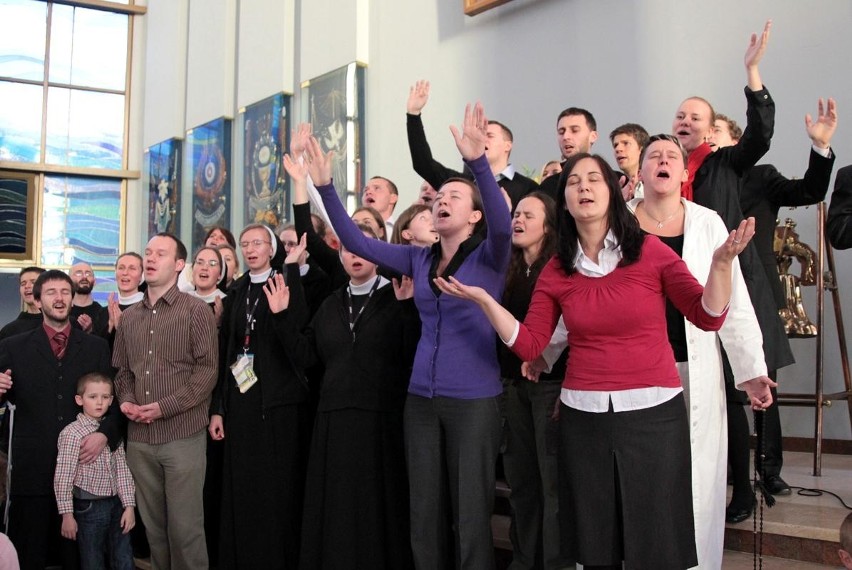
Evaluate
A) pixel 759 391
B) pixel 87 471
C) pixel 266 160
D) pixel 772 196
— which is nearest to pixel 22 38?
pixel 266 160

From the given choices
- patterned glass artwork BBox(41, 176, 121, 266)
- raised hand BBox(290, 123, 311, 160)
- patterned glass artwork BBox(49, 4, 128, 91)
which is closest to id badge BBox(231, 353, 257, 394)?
raised hand BBox(290, 123, 311, 160)

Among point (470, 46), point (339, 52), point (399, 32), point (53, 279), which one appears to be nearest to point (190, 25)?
point (339, 52)

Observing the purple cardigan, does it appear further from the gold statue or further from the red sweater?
the gold statue

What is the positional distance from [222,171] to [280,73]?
171 cm

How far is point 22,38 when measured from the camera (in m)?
12.5

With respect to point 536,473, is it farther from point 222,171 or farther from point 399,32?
point 222,171

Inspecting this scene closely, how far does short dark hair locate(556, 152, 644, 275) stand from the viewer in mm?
2268

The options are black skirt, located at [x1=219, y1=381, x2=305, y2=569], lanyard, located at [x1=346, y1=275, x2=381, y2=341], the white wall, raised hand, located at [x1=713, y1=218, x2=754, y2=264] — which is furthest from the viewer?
the white wall

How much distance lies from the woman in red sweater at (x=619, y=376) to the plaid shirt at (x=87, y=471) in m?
2.35

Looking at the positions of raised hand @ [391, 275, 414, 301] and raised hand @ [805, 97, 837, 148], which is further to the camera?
raised hand @ [391, 275, 414, 301]

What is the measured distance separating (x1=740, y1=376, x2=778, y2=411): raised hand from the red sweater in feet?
1.16

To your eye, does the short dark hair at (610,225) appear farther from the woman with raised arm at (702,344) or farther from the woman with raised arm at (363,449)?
the woman with raised arm at (363,449)

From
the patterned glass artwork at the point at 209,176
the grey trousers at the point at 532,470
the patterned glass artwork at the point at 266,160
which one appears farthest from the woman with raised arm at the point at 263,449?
the patterned glass artwork at the point at 209,176

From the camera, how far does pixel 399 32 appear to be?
8.20 metres
